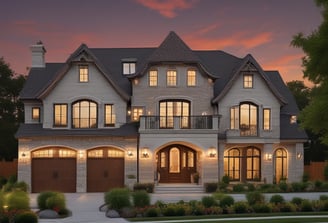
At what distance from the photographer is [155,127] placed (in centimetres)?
3528

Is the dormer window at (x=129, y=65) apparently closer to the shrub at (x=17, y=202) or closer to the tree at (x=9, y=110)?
the tree at (x=9, y=110)

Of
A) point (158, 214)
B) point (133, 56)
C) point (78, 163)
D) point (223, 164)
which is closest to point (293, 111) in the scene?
point (223, 164)

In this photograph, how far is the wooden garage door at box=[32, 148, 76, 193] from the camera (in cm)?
3562

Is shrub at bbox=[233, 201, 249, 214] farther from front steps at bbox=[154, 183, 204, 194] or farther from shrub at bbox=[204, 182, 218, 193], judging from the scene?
front steps at bbox=[154, 183, 204, 194]

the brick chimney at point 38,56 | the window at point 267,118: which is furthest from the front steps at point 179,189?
the brick chimney at point 38,56

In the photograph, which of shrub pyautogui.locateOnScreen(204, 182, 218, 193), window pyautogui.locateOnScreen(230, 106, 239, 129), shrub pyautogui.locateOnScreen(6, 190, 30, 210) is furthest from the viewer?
window pyautogui.locateOnScreen(230, 106, 239, 129)

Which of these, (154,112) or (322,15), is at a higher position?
(322,15)

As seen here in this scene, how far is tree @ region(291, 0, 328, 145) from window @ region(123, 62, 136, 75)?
2102 centimetres

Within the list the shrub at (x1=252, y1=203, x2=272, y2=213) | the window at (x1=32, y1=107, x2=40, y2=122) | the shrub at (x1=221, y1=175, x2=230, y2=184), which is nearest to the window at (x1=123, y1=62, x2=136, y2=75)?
the window at (x1=32, y1=107, x2=40, y2=122)

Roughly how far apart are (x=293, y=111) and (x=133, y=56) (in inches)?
519

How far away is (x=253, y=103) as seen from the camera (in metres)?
36.7

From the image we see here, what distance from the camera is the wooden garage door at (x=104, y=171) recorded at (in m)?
35.8

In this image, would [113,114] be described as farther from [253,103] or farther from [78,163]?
[253,103]

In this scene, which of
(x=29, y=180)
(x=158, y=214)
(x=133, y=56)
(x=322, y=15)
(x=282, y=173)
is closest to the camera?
(x=322, y=15)
